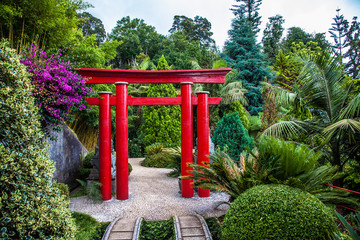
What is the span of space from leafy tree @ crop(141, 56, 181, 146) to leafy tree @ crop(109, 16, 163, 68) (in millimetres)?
11441

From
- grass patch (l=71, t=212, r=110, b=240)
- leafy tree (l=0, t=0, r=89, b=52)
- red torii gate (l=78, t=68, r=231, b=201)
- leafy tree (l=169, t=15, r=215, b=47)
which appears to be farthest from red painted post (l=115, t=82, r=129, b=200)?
leafy tree (l=169, t=15, r=215, b=47)

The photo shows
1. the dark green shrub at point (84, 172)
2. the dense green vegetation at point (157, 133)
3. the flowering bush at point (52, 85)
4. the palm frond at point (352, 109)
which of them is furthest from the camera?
the dark green shrub at point (84, 172)

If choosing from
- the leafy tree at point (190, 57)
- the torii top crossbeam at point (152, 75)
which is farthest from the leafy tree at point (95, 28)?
the torii top crossbeam at point (152, 75)

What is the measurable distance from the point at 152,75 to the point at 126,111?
1146mm

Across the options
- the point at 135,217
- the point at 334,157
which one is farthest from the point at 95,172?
the point at 334,157

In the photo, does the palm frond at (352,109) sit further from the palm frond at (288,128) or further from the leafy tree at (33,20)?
the leafy tree at (33,20)

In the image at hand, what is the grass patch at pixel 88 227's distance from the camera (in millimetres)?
3888

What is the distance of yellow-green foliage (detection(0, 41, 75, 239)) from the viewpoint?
205cm

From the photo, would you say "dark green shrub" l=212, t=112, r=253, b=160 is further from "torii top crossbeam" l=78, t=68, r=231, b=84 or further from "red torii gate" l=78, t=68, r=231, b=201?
"torii top crossbeam" l=78, t=68, r=231, b=84

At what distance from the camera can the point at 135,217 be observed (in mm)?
4754

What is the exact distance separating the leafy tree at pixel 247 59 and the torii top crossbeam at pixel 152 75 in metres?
12.3

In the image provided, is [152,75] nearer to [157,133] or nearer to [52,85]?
[52,85]

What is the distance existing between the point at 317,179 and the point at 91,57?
6.61 m

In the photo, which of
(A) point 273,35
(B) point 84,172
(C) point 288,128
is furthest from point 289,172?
(A) point 273,35
